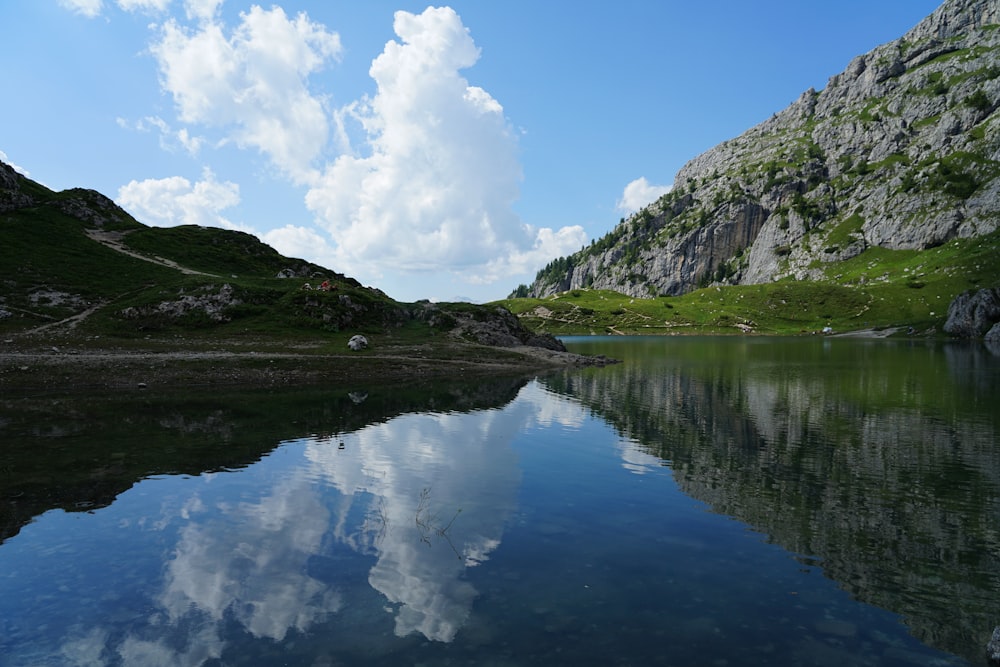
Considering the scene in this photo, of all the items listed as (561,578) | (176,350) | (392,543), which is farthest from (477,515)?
(176,350)

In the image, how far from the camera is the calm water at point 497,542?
50.5 ft

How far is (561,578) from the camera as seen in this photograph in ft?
63.6

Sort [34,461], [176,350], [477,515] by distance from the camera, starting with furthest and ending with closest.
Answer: [176,350] < [34,461] < [477,515]

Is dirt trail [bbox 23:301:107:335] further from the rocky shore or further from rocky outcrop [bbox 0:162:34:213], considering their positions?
rocky outcrop [bbox 0:162:34:213]

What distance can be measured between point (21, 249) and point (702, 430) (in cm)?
13268

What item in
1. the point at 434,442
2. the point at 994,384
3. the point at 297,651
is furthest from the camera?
the point at 994,384

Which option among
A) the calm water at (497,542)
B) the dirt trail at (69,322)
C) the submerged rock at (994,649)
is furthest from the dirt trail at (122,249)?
the submerged rock at (994,649)

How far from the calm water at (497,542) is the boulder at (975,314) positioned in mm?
166921

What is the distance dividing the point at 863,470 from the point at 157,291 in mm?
113748

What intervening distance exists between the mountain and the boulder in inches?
5734

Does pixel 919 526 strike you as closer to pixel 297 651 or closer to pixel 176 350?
pixel 297 651

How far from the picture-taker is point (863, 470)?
32.8 meters

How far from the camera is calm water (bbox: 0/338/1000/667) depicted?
15.4m

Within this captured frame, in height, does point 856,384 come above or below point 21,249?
below
